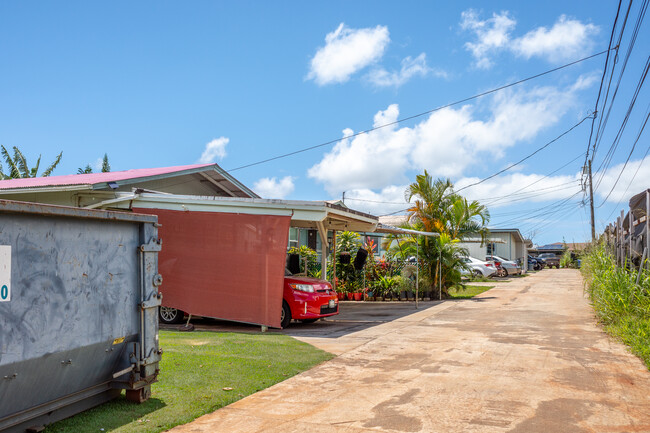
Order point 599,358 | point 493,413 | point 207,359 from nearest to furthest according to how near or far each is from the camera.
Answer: point 493,413
point 207,359
point 599,358

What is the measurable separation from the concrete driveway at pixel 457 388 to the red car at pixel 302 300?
2.64ft

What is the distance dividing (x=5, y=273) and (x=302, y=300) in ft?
26.0

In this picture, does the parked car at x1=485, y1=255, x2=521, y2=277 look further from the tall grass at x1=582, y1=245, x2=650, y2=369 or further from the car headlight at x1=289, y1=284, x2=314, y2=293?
the car headlight at x1=289, y1=284, x2=314, y2=293

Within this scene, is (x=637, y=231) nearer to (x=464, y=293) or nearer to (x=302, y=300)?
(x=302, y=300)

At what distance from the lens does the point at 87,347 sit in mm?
4289

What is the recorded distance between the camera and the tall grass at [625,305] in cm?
859

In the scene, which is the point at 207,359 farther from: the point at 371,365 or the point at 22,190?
the point at 22,190

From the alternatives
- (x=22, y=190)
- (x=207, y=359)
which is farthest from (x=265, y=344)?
(x=22, y=190)

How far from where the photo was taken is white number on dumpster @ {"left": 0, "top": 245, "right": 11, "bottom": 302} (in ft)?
11.6

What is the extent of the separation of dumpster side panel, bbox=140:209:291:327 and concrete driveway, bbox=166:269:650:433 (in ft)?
3.91

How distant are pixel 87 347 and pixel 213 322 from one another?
7982mm

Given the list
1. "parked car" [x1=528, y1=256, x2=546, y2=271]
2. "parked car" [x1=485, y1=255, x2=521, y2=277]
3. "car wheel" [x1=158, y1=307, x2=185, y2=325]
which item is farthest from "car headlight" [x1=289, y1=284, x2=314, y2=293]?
"parked car" [x1=528, y1=256, x2=546, y2=271]

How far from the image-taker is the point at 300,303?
36.6 ft

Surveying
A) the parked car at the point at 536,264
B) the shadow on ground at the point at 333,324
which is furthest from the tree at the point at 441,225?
the parked car at the point at 536,264
